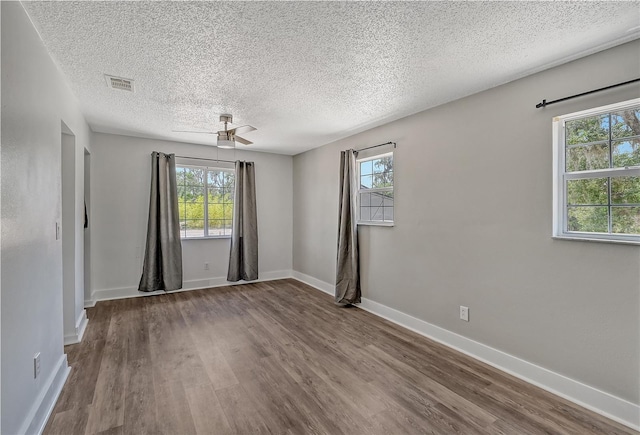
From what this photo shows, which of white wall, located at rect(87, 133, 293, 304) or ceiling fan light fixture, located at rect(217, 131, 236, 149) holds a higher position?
A: ceiling fan light fixture, located at rect(217, 131, 236, 149)

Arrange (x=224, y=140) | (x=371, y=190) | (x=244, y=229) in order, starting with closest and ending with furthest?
(x=224, y=140)
(x=371, y=190)
(x=244, y=229)

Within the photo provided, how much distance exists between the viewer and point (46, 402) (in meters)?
1.98

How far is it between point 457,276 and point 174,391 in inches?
106

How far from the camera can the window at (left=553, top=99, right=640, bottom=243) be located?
79.6 inches

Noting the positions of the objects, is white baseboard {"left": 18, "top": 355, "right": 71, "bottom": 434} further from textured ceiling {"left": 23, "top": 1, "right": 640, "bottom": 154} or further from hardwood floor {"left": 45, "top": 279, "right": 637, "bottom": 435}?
textured ceiling {"left": 23, "top": 1, "right": 640, "bottom": 154}

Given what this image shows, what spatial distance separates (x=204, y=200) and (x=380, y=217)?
3188 millimetres

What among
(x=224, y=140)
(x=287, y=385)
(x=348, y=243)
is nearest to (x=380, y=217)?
(x=348, y=243)

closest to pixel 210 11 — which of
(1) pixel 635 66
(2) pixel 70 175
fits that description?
(2) pixel 70 175

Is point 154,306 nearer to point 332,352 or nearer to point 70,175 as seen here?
point 70,175

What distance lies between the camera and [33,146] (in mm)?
1852

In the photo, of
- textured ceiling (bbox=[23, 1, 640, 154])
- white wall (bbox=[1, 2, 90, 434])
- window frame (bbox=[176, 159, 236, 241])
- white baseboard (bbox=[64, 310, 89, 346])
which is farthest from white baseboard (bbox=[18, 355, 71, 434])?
window frame (bbox=[176, 159, 236, 241])

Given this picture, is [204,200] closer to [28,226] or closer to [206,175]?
[206,175]

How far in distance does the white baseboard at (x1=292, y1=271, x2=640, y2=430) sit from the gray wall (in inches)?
2.1

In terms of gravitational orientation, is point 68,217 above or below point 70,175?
below
